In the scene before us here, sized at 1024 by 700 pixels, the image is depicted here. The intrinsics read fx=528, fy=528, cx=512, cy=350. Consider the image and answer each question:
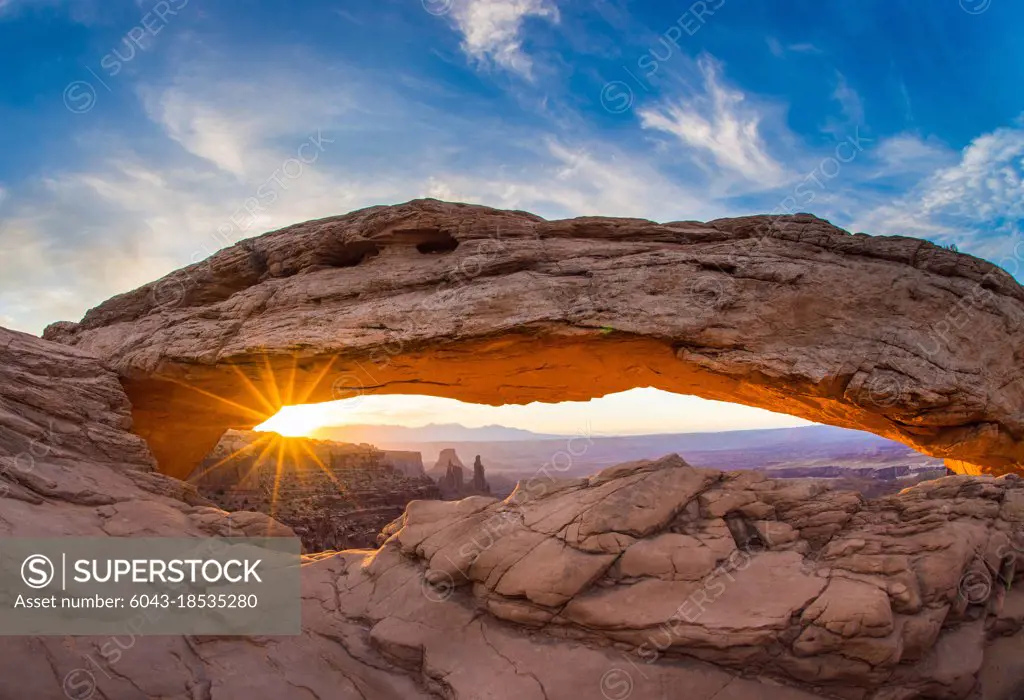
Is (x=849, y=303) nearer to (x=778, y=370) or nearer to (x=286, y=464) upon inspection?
(x=778, y=370)

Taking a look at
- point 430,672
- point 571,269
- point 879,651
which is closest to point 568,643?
point 430,672

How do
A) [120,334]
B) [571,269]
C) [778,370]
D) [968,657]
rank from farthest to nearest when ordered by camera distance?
[120,334] < [571,269] < [778,370] < [968,657]

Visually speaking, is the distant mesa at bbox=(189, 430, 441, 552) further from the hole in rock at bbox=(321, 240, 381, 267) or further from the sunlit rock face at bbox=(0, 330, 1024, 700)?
the sunlit rock face at bbox=(0, 330, 1024, 700)

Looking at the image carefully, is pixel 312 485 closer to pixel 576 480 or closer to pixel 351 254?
pixel 351 254

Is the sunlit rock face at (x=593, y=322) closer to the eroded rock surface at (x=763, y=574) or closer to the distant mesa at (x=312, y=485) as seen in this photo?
the eroded rock surface at (x=763, y=574)

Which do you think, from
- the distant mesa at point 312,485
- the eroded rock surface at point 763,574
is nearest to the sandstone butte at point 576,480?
the eroded rock surface at point 763,574

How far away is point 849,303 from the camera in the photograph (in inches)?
420

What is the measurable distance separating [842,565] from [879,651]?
131 centimetres

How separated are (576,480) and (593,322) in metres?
3.22

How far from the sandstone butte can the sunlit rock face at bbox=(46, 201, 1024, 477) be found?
7 centimetres

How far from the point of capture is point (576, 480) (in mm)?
9969

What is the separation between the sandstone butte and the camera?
679 centimetres

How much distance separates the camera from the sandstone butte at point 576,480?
6.79m

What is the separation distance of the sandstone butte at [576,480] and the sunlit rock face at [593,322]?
2.6 inches
